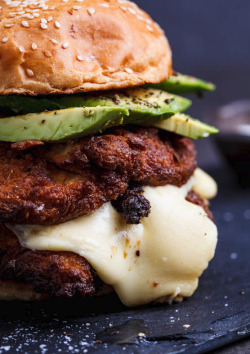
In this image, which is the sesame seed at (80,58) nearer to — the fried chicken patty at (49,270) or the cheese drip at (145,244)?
the cheese drip at (145,244)

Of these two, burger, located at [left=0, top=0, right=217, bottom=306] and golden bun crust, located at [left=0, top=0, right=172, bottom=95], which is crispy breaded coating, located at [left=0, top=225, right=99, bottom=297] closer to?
burger, located at [left=0, top=0, right=217, bottom=306]

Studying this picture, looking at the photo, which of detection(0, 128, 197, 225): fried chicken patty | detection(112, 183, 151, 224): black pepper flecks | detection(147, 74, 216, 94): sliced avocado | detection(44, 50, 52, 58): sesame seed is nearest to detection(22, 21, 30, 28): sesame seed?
detection(44, 50, 52, 58): sesame seed

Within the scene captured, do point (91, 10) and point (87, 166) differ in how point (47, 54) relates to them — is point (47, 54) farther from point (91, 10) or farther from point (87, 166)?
point (87, 166)

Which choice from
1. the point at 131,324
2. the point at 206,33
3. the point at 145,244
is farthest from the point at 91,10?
the point at 206,33

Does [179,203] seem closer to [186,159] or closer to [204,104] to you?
[186,159]

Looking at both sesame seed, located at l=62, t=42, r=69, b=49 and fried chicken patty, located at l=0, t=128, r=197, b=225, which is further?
sesame seed, located at l=62, t=42, r=69, b=49

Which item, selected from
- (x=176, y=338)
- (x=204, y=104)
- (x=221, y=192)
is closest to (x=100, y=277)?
(x=176, y=338)

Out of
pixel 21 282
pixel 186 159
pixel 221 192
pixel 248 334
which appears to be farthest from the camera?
pixel 221 192
